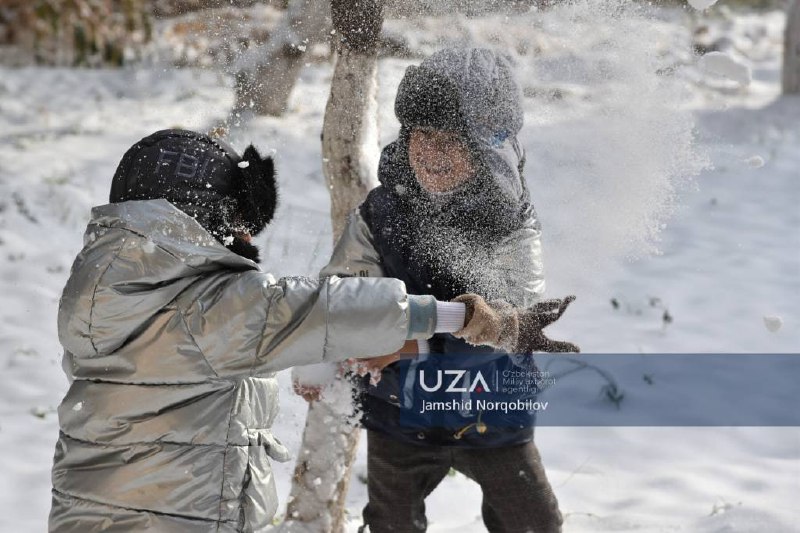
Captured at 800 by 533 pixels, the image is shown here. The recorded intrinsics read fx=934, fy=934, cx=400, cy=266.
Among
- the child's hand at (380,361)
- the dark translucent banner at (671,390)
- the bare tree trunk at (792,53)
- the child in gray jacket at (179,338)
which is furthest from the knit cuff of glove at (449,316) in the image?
the bare tree trunk at (792,53)

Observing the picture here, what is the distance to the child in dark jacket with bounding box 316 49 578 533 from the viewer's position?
85.3 inches

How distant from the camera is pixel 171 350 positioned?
173 cm

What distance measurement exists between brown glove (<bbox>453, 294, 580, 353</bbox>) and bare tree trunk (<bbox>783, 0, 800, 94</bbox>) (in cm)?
639

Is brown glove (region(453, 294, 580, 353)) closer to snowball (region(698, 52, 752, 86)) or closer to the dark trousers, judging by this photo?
the dark trousers

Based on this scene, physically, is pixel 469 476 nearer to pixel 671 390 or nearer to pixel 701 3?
pixel 701 3

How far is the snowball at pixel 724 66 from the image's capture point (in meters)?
2.45

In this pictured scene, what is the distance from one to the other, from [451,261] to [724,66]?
0.92 m

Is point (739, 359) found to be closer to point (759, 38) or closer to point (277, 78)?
point (277, 78)

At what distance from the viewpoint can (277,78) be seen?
3.17 meters

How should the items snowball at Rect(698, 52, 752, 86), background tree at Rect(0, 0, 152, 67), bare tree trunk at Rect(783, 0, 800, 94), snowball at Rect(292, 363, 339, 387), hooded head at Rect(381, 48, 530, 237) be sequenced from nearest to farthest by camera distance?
hooded head at Rect(381, 48, 530, 237) < snowball at Rect(292, 363, 339, 387) < snowball at Rect(698, 52, 752, 86) < bare tree trunk at Rect(783, 0, 800, 94) < background tree at Rect(0, 0, 152, 67)

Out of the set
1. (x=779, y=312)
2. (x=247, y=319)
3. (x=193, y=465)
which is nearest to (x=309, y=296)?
(x=247, y=319)

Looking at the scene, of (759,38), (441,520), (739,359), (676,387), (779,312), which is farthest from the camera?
(759,38)

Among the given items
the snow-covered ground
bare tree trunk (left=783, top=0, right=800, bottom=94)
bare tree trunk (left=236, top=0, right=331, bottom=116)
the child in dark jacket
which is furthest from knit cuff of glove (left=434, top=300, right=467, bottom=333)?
bare tree trunk (left=783, top=0, right=800, bottom=94)

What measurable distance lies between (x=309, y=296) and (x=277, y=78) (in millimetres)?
1627
